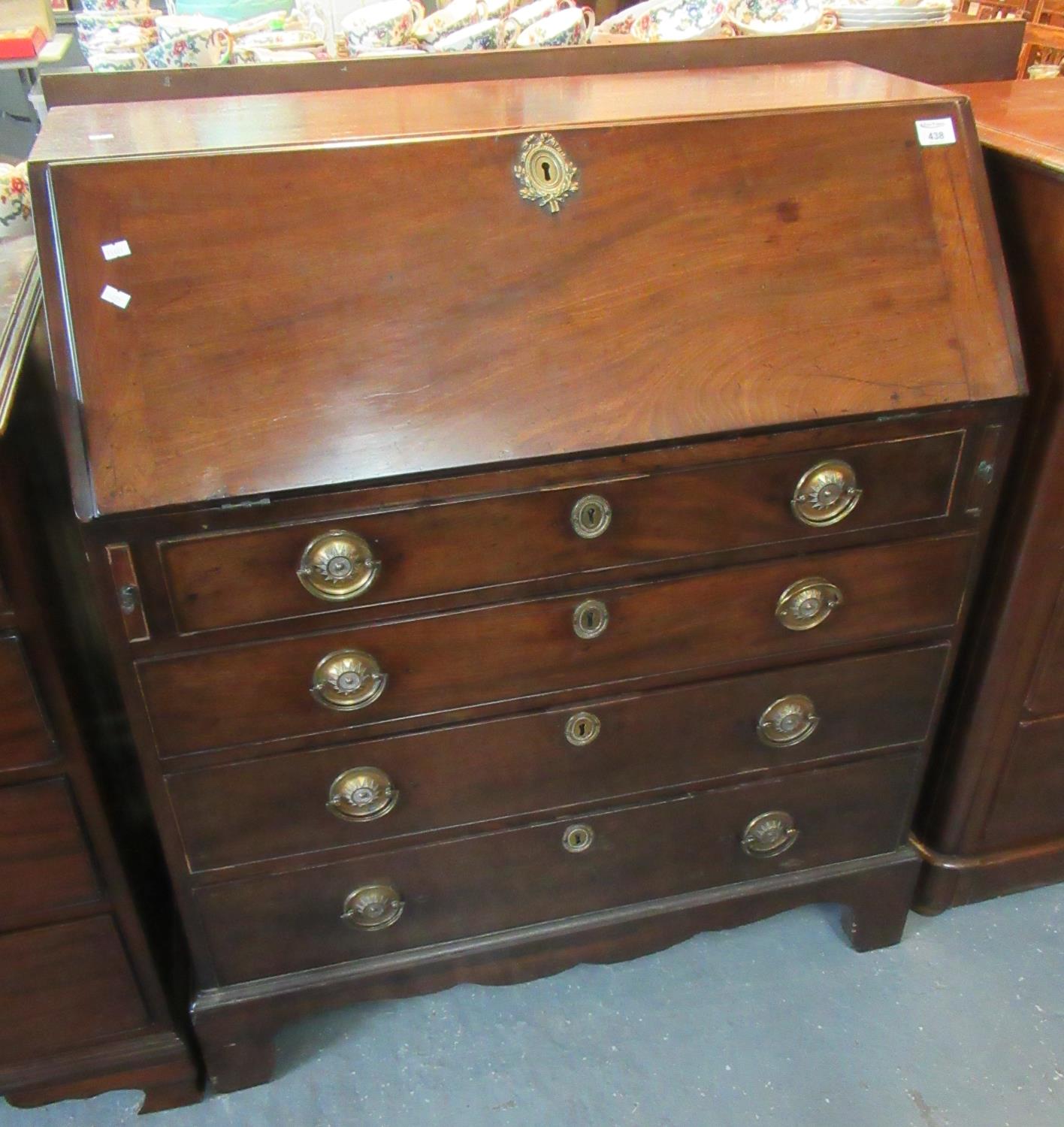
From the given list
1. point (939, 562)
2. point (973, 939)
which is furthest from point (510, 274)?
point (973, 939)

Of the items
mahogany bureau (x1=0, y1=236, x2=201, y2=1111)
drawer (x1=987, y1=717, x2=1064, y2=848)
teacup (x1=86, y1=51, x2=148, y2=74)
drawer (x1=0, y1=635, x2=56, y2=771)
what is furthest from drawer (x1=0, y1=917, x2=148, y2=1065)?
drawer (x1=987, y1=717, x2=1064, y2=848)

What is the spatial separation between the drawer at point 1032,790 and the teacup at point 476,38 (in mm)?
1175

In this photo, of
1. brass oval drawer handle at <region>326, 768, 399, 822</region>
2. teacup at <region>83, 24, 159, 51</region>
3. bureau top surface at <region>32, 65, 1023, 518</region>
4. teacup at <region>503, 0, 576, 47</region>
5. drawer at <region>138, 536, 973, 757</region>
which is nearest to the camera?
bureau top surface at <region>32, 65, 1023, 518</region>

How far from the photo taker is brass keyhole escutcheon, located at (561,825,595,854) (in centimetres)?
122

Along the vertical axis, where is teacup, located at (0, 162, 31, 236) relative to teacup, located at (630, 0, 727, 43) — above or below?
below

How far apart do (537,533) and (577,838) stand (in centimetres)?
44

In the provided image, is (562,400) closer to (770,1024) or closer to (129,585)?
(129,585)

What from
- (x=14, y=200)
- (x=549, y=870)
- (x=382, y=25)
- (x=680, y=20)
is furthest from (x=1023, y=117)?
(x=14, y=200)

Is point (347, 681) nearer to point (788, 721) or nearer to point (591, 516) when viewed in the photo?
point (591, 516)

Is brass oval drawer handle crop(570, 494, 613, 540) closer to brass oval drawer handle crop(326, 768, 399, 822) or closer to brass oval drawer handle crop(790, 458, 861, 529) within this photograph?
brass oval drawer handle crop(790, 458, 861, 529)

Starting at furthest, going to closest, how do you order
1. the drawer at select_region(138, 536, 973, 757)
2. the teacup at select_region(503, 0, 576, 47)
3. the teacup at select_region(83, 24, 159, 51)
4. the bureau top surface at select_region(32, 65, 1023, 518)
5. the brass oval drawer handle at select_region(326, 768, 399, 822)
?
the teacup at select_region(503, 0, 576, 47), the teacup at select_region(83, 24, 159, 51), the brass oval drawer handle at select_region(326, 768, 399, 822), the drawer at select_region(138, 536, 973, 757), the bureau top surface at select_region(32, 65, 1023, 518)

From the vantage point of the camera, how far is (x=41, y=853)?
3.44 ft

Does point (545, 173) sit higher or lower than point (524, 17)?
lower

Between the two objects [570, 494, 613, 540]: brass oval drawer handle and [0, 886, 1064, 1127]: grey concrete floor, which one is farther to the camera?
[0, 886, 1064, 1127]: grey concrete floor
